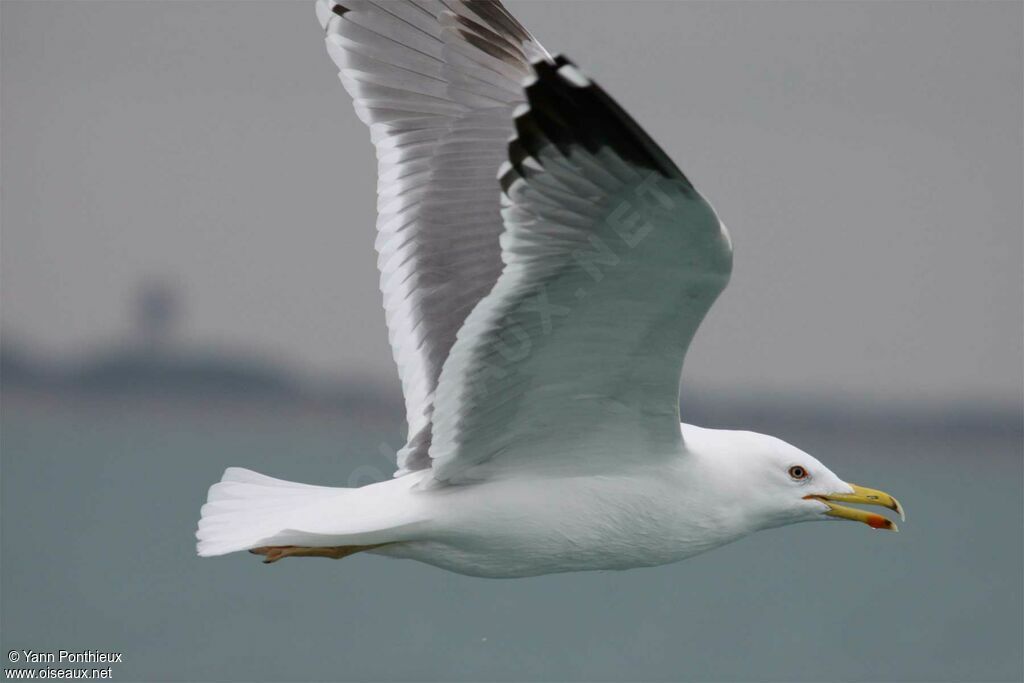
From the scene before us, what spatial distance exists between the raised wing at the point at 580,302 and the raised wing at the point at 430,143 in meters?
0.36

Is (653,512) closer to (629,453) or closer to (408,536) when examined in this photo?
(629,453)

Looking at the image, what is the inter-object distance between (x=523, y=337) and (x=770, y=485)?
2.65 feet

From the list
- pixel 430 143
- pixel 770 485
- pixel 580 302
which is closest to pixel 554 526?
pixel 770 485

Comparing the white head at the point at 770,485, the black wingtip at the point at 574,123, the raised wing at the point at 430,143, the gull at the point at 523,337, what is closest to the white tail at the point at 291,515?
the gull at the point at 523,337

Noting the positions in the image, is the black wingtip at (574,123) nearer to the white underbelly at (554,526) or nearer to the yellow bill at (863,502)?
the white underbelly at (554,526)

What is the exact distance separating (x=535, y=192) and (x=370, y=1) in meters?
1.17

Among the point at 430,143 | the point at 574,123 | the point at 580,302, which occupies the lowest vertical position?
the point at 580,302

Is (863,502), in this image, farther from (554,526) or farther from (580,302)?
(580,302)

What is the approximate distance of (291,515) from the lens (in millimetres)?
2975

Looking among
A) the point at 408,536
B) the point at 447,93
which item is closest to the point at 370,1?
the point at 447,93

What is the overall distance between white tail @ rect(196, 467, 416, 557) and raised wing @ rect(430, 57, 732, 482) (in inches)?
6.8

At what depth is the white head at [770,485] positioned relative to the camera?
10.0 ft

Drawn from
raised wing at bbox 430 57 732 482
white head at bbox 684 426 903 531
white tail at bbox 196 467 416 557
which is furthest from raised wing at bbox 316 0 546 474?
white head at bbox 684 426 903 531

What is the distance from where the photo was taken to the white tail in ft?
9.42
